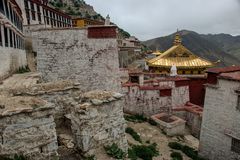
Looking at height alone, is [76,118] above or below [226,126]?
above

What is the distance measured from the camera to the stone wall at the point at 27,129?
5.88 meters

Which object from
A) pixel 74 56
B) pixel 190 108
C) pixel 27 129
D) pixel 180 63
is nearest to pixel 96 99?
pixel 27 129

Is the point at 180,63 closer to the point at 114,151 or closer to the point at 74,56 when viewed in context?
the point at 74,56

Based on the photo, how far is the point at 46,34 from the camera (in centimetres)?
1292

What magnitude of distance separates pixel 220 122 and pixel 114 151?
6818 millimetres

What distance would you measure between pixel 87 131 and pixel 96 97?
1.02 m

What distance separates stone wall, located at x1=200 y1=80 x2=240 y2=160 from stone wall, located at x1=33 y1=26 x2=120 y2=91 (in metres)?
5.26

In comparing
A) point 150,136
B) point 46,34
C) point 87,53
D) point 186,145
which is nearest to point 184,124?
point 186,145

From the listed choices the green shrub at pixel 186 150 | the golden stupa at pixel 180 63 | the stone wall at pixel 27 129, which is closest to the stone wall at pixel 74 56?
the green shrub at pixel 186 150

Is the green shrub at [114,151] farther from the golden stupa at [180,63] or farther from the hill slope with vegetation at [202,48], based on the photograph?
the hill slope with vegetation at [202,48]

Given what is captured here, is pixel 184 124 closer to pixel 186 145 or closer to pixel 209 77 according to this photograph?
pixel 186 145

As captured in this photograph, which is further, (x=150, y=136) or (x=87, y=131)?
(x=150, y=136)

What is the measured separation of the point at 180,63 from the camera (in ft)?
75.5

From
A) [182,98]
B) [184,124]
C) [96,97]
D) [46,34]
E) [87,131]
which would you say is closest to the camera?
[87,131]
